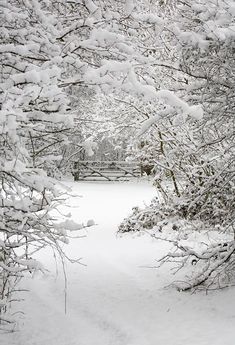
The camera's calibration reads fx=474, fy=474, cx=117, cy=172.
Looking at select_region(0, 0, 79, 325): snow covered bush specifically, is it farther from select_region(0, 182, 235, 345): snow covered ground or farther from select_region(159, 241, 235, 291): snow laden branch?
Answer: select_region(159, 241, 235, 291): snow laden branch

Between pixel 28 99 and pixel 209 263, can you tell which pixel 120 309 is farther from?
pixel 28 99

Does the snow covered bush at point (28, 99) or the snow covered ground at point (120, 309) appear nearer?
the snow covered bush at point (28, 99)

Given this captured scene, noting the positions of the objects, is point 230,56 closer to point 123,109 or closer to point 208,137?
point 208,137

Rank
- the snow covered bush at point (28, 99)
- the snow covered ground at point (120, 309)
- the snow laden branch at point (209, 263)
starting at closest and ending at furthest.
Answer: the snow covered bush at point (28, 99) < the snow covered ground at point (120, 309) < the snow laden branch at point (209, 263)

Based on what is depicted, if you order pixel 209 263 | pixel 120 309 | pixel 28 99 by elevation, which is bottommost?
pixel 120 309

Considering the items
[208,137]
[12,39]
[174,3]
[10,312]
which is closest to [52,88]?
[12,39]

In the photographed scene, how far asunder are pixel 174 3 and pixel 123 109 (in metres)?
5.43

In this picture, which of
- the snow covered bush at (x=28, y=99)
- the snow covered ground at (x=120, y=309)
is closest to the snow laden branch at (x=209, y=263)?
the snow covered ground at (x=120, y=309)

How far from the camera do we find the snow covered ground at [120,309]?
5.50m

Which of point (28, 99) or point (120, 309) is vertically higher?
point (28, 99)

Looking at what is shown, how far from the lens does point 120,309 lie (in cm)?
650

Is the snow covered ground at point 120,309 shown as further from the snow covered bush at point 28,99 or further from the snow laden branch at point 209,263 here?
the snow covered bush at point 28,99

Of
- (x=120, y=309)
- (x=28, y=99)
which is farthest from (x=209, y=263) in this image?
(x=28, y=99)

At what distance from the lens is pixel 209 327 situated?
5.50m
